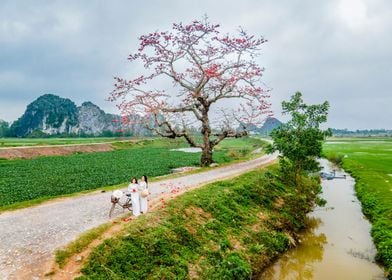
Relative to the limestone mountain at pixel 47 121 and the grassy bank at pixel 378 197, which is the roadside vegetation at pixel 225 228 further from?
the limestone mountain at pixel 47 121

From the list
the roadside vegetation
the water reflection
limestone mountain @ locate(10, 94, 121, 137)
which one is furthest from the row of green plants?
limestone mountain @ locate(10, 94, 121, 137)

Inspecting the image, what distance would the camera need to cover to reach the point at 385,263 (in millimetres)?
17984

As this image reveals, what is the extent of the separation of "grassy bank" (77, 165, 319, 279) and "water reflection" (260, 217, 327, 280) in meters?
0.50

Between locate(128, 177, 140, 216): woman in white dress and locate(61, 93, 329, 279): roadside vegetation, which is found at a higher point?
locate(128, 177, 140, 216): woman in white dress

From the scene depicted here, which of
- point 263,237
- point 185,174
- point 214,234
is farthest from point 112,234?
point 185,174

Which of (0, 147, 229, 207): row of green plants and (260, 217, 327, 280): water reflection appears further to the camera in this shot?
(0, 147, 229, 207): row of green plants

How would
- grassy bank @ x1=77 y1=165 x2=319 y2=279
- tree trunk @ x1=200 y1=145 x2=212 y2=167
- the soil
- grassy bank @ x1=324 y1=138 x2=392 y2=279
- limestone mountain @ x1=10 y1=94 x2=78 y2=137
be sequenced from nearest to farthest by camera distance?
grassy bank @ x1=77 y1=165 x2=319 y2=279 → grassy bank @ x1=324 y1=138 x2=392 y2=279 → tree trunk @ x1=200 y1=145 x2=212 y2=167 → the soil → limestone mountain @ x1=10 y1=94 x2=78 y2=137

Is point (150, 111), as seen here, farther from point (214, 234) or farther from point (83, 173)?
point (214, 234)

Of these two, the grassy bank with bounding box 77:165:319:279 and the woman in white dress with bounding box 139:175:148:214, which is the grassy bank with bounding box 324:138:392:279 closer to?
the grassy bank with bounding box 77:165:319:279

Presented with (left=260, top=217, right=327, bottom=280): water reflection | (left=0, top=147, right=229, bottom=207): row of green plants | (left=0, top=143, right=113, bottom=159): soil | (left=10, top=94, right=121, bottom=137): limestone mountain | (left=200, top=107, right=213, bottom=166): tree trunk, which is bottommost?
(left=260, top=217, right=327, bottom=280): water reflection

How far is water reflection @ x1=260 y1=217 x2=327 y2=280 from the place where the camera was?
1756 centimetres

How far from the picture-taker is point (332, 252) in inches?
803

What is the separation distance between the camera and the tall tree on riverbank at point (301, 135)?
28781 millimetres

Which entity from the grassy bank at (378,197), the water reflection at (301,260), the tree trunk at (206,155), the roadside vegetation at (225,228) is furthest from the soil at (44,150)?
the water reflection at (301,260)
